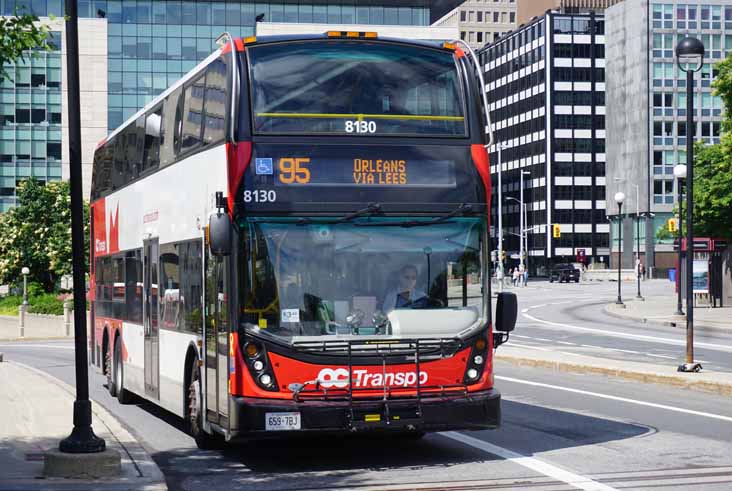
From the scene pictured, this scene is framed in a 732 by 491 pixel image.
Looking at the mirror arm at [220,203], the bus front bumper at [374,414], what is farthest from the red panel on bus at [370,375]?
the mirror arm at [220,203]

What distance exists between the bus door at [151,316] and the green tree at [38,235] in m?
73.8

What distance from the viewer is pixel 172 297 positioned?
15.1 m

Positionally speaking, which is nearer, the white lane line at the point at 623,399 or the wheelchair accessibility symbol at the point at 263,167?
the wheelchair accessibility symbol at the point at 263,167

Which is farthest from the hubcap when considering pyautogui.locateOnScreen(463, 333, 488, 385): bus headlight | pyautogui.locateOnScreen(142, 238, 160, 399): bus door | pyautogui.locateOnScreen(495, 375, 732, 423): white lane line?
pyautogui.locateOnScreen(463, 333, 488, 385): bus headlight

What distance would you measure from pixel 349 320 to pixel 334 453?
2.13 meters

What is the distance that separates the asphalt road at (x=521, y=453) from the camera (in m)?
11.2

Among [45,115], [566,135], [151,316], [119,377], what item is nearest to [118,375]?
[119,377]

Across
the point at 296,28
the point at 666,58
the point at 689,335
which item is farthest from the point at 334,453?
the point at 666,58

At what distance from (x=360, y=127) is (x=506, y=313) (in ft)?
7.69

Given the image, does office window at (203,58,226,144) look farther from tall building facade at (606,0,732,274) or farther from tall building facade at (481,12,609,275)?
tall building facade at (481,12,609,275)

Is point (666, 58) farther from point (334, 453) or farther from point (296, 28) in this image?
point (334, 453)

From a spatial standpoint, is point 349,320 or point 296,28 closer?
point 349,320

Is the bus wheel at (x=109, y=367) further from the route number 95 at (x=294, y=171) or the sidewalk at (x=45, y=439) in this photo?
the route number 95 at (x=294, y=171)

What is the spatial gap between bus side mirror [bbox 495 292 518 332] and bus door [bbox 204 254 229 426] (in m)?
2.67
